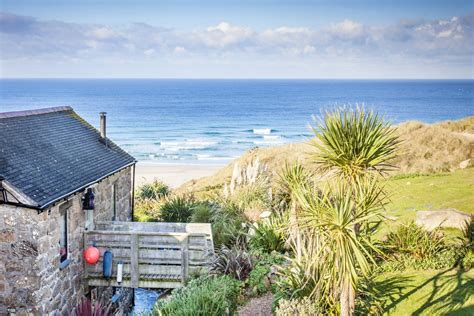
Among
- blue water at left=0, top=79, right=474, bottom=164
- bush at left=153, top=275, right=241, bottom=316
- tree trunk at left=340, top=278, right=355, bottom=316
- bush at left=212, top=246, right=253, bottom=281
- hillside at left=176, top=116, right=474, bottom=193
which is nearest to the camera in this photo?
tree trunk at left=340, top=278, right=355, bottom=316

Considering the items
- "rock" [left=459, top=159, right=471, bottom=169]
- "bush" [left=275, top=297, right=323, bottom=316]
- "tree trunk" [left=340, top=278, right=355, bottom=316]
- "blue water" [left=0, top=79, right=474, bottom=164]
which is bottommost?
"bush" [left=275, top=297, right=323, bottom=316]

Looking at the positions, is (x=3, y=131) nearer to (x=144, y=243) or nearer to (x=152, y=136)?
(x=144, y=243)

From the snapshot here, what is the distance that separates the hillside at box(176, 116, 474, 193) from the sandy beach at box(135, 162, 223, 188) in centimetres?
859

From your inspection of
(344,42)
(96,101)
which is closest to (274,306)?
(96,101)

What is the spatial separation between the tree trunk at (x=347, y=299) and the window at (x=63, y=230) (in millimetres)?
7087

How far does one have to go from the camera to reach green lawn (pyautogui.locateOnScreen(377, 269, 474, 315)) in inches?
368

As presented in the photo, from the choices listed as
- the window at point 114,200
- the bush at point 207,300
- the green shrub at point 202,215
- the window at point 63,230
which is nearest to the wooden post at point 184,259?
the bush at point 207,300

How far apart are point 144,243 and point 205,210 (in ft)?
14.7

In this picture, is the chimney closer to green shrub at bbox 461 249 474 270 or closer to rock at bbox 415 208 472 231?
rock at bbox 415 208 472 231

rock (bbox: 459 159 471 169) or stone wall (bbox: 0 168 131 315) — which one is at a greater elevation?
rock (bbox: 459 159 471 169)

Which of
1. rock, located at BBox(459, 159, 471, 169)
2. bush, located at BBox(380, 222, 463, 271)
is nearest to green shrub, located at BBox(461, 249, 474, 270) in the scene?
bush, located at BBox(380, 222, 463, 271)

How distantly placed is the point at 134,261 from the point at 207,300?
3820 mm

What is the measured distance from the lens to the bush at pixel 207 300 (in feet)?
31.9

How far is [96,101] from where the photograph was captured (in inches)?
5389
